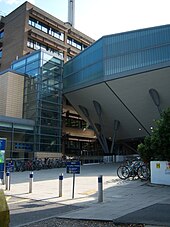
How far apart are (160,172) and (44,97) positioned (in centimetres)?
2703

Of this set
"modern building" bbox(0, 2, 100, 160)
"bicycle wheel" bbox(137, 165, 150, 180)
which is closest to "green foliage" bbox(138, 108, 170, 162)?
"bicycle wheel" bbox(137, 165, 150, 180)

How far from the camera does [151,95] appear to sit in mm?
40812

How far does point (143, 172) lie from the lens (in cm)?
1781

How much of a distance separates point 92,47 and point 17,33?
2070cm

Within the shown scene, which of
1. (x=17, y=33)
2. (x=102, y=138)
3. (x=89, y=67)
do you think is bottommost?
(x=102, y=138)

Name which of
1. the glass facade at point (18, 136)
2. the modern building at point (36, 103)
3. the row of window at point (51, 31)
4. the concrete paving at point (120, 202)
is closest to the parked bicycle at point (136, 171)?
the concrete paving at point (120, 202)

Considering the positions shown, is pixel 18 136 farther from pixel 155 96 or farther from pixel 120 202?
pixel 120 202

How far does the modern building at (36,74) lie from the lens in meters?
40.1

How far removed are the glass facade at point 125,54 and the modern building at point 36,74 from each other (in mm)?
5458

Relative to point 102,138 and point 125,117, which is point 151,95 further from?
point 102,138

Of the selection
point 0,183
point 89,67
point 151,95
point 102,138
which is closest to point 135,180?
point 0,183

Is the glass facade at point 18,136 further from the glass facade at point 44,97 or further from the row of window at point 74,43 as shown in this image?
the row of window at point 74,43

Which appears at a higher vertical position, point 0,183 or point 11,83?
point 11,83

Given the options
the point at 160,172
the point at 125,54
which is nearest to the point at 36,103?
the point at 125,54
